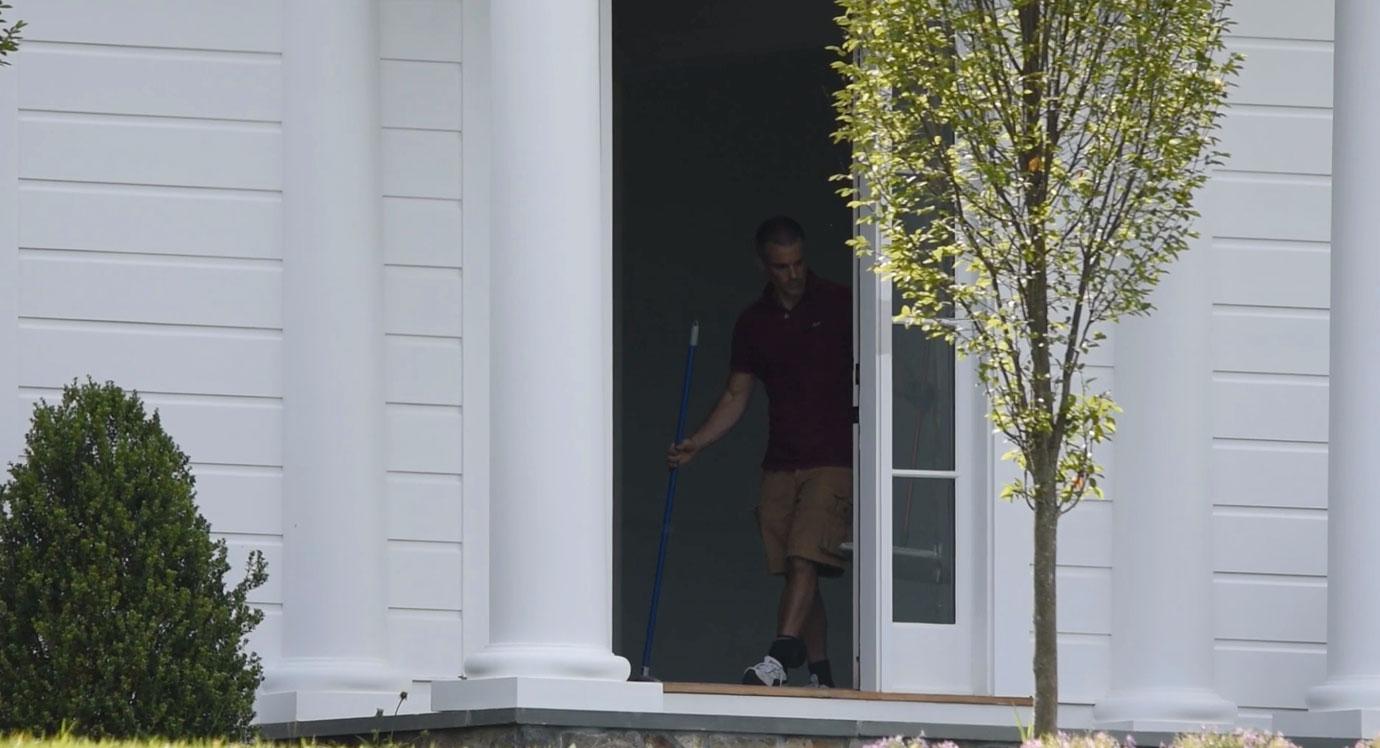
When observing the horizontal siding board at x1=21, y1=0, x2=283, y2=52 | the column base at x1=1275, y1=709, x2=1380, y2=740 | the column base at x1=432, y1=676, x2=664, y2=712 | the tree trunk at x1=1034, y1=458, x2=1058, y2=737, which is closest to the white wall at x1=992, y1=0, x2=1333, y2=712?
the column base at x1=1275, y1=709, x2=1380, y2=740

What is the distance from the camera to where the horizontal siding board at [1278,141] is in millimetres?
10617

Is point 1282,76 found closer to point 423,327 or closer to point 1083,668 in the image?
point 1083,668

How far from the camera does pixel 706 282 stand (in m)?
15.2

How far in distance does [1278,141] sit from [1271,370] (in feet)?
3.18

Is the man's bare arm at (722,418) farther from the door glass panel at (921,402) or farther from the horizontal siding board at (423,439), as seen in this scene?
the horizontal siding board at (423,439)

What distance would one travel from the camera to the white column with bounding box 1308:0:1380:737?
9.59 m

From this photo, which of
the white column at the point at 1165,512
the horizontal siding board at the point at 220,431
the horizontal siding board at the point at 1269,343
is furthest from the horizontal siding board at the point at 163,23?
the horizontal siding board at the point at 1269,343

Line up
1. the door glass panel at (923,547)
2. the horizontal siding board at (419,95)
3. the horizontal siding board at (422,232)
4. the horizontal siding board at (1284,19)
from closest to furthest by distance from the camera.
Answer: the horizontal siding board at (422,232) < the horizontal siding board at (419,95) < the door glass panel at (923,547) < the horizontal siding board at (1284,19)

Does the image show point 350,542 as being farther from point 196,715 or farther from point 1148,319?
point 1148,319

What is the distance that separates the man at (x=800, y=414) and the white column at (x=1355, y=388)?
7.62ft

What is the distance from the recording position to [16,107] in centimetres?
997

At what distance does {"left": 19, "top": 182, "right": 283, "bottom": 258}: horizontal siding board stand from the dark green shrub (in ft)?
3.78

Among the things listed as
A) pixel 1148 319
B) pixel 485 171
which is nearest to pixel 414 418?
pixel 485 171

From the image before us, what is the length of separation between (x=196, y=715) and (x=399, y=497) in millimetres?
1595
